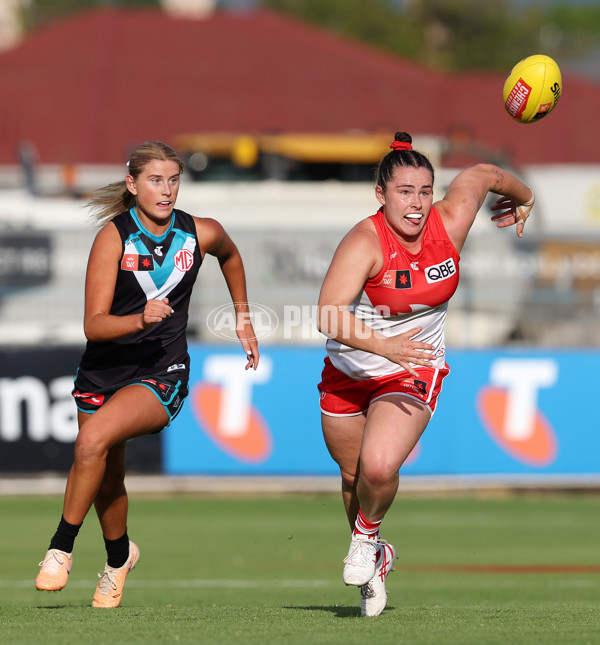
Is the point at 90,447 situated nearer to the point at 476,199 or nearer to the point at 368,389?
the point at 368,389

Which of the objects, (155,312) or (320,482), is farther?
(320,482)

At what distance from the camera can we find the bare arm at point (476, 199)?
22.3ft

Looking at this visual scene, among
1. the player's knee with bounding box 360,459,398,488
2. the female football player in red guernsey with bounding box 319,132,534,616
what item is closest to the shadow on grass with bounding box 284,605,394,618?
the female football player in red guernsey with bounding box 319,132,534,616

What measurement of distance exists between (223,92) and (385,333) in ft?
96.0

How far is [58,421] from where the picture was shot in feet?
44.8

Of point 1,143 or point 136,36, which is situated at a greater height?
point 136,36

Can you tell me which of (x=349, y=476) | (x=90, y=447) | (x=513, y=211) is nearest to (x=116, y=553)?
(x=90, y=447)

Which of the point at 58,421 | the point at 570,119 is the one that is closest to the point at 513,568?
the point at 58,421

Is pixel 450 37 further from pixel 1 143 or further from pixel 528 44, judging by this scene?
pixel 1 143

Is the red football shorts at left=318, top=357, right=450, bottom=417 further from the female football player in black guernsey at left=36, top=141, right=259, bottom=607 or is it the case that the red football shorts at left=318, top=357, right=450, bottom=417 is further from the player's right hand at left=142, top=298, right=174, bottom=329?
the player's right hand at left=142, top=298, right=174, bottom=329

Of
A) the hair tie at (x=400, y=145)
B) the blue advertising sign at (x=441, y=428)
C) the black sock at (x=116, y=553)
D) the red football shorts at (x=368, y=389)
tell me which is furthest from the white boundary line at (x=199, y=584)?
the blue advertising sign at (x=441, y=428)

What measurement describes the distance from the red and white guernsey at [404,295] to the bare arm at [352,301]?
92 mm

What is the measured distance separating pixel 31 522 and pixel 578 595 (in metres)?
5.66

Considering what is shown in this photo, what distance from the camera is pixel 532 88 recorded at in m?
7.22
